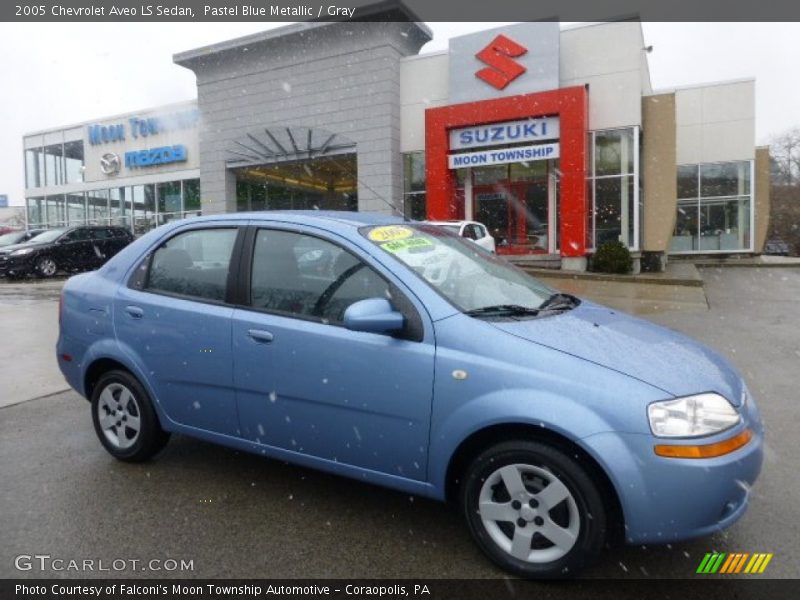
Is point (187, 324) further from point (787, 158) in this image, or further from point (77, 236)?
point (787, 158)

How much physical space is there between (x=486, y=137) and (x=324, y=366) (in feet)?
56.1

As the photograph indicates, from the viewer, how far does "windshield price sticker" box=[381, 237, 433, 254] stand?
3.22 metres

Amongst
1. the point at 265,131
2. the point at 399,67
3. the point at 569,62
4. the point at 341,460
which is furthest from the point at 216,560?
the point at 265,131

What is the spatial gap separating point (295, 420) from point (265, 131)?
2156 cm

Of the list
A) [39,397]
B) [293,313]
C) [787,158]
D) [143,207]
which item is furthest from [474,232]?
[787,158]

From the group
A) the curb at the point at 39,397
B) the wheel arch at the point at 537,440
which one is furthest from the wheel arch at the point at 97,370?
the wheel arch at the point at 537,440

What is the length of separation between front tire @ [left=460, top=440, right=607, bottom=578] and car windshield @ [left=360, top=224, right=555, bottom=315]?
0.74 meters

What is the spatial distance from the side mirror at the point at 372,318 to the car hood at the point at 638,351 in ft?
1.52

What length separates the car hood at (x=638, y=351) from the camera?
2.61 metres

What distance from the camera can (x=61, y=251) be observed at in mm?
19250

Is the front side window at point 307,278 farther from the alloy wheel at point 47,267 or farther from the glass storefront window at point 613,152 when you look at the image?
the alloy wheel at point 47,267

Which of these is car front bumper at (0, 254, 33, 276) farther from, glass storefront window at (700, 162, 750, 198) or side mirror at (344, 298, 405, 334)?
glass storefront window at (700, 162, 750, 198)

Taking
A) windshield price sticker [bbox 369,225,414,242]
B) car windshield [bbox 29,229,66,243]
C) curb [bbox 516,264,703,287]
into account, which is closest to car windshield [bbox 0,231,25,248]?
car windshield [bbox 29,229,66,243]

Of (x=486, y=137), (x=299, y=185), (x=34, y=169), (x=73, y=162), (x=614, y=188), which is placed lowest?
(x=614, y=188)
